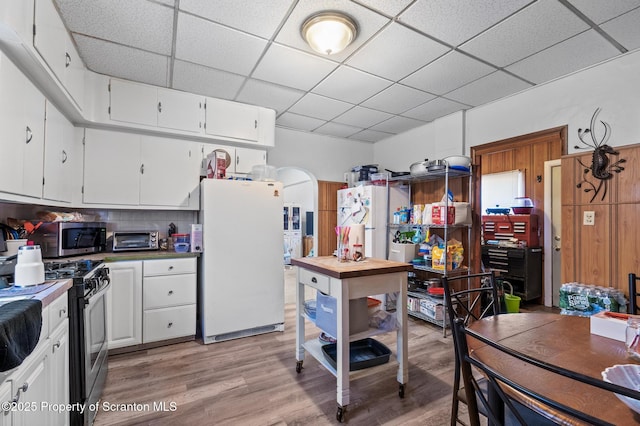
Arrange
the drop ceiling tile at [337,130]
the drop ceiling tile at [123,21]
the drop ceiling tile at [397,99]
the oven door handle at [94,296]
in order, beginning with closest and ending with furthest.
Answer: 1. the oven door handle at [94,296]
2. the drop ceiling tile at [123,21]
3. the drop ceiling tile at [397,99]
4. the drop ceiling tile at [337,130]

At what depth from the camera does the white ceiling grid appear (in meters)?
1.98

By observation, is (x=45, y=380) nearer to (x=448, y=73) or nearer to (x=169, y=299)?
(x=169, y=299)

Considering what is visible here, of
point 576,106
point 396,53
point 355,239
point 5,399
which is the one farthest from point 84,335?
point 576,106

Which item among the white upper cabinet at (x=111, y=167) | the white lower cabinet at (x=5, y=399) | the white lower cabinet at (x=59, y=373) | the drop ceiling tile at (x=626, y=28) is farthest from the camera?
the white upper cabinet at (x=111, y=167)

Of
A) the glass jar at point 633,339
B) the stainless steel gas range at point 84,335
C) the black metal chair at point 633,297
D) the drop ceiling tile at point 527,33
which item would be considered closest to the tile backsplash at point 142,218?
the stainless steel gas range at point 84,335

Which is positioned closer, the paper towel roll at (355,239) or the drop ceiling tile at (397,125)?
the paper towel roll at (355,239)

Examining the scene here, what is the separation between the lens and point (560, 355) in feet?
3.34

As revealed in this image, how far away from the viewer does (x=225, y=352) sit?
8.91 feet

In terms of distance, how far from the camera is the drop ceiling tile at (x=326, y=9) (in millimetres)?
1946

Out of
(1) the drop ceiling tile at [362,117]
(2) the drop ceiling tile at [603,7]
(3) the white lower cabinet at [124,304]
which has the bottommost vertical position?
(3) the white lower cabinet at [124,304]

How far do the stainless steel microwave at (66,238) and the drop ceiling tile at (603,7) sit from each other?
4068mm

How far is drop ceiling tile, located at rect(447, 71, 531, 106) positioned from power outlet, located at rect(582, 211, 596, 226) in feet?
4.58

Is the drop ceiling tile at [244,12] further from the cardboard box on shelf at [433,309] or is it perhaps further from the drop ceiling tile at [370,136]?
the cardboard box on shelf at [433,309]

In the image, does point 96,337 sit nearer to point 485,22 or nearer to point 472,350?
point 472,350
